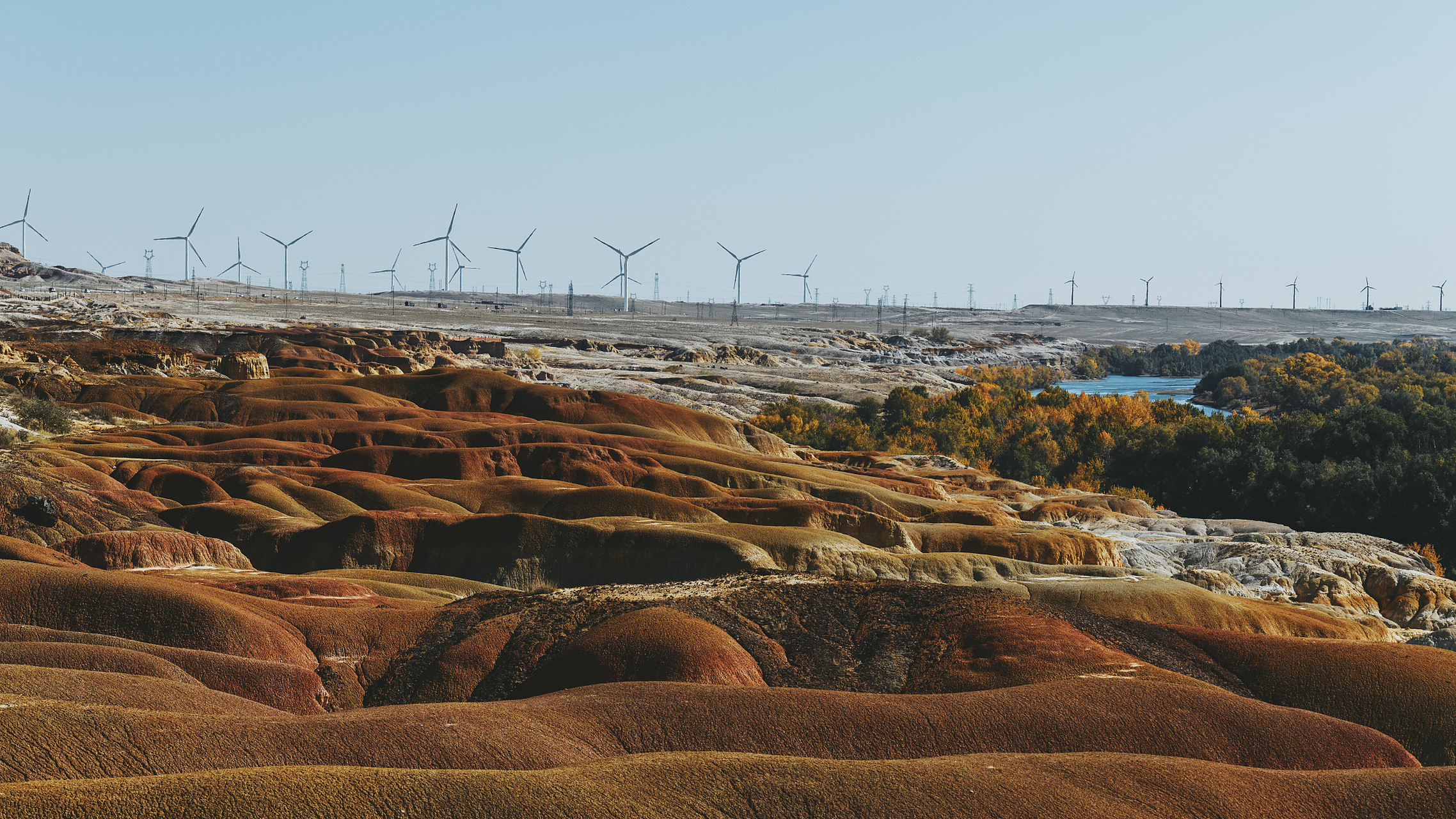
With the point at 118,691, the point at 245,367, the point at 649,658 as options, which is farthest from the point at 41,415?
the point at 118,691

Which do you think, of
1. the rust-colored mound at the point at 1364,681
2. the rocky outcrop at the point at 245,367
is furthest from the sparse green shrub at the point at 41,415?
the rust-colored mound at the point at 1364,681

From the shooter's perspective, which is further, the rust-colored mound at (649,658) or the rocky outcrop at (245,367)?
the rocky outcrop at (245,367)

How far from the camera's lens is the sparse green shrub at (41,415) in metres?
72.9

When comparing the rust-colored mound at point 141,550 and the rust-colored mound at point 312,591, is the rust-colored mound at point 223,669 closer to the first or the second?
the rust-colored mound at point 312,591

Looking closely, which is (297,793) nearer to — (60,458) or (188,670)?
(188,670)

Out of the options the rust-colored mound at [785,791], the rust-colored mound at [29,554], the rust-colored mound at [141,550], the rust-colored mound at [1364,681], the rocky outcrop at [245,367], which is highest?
the rocky outcrop at [245,367]

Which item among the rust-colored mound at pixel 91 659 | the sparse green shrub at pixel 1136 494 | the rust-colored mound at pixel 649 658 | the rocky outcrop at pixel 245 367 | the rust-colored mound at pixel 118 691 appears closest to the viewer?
the rust-colored mound at pixel 118 691

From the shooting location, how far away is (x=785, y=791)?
54.0 ft

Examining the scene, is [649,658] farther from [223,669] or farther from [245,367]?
[245,367]

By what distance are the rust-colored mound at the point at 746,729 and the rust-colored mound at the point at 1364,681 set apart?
201 inches

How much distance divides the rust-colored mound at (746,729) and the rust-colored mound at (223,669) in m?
5.66

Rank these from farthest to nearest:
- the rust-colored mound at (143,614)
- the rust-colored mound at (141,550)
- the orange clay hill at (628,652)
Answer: the rust-colored mound at (141,550)
the rust-colored mound at (143,614)
the orange clay hill at (628,652)

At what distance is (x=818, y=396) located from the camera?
139 meters

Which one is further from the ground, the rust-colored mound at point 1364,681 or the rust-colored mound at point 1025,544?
the rust-colored mound at point 1364,681
